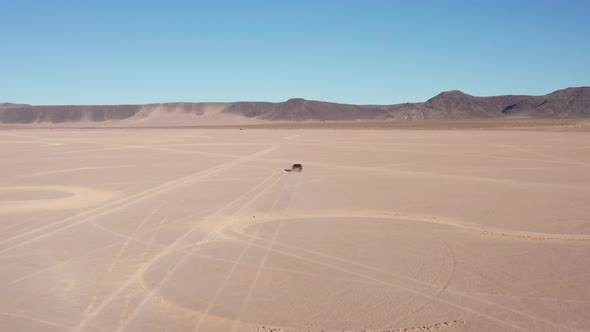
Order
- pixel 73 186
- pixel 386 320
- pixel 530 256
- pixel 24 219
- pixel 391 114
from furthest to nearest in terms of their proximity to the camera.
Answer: pixel 391 114 < pixel 73 186 < pixel 24 219 < pixel 530 256 < pixel 386 320

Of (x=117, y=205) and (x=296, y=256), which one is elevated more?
(x=296, y=256)

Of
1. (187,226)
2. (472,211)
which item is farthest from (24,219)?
(472,211)

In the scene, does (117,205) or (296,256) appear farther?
(117,205)

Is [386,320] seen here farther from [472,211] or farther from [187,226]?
[472,211]

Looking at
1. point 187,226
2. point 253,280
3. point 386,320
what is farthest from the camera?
point 187,226

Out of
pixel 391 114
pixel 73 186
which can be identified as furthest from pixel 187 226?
pixel 391 114

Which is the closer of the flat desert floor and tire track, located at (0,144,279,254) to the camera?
the flat desert floor

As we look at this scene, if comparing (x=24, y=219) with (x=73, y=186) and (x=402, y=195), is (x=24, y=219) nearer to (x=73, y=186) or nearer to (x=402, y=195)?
(x=73, y=186)

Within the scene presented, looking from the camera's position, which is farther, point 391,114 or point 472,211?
point 391,114
